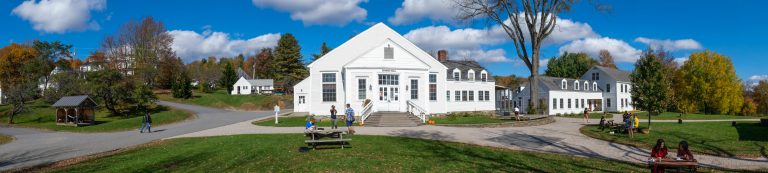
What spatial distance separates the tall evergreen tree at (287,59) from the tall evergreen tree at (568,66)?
43345 millimetres

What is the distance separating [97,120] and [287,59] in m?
34.5

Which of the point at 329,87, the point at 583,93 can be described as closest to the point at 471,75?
the point at 329,87

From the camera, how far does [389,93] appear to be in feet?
98.4

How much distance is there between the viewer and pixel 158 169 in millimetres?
12391

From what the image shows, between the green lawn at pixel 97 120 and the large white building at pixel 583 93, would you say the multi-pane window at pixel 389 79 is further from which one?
the large white building at pixel 583 93

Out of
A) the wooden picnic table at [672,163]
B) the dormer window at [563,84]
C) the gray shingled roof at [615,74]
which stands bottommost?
the wooden picnic table at [672,163]

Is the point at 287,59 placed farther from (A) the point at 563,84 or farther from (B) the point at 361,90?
(B) the point at 361,90

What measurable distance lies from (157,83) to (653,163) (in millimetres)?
72054

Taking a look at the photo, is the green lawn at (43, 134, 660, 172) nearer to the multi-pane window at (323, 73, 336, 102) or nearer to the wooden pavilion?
the multi-pane window at (323, 73, 336, 102)

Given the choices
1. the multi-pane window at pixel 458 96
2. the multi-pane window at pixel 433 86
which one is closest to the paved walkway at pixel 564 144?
the multi-pane window at pixel 433 86

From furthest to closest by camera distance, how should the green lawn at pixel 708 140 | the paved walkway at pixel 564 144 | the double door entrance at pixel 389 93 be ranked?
the double door entrance at pixel 389 93, the green lawn at pixel 708 140, the paved walkway at pixel 564 144

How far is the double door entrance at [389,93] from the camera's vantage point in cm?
2975

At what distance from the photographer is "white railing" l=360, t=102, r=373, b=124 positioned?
25969mm

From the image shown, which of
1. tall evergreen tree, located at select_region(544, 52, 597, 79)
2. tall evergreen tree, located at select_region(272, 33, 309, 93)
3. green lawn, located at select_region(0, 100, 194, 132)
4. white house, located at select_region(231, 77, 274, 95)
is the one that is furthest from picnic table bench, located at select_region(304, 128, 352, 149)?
tall evergreen tree, located at select_region(544, 52, 597, 79)
